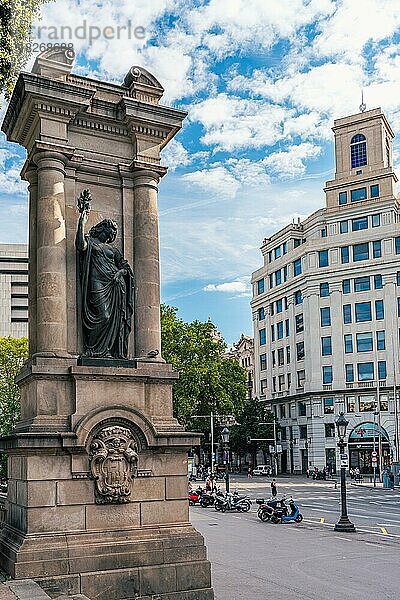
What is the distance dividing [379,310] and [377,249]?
6.21 m

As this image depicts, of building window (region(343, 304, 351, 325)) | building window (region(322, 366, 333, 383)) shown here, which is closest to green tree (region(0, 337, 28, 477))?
building window (region(322, 366, 333, 383))

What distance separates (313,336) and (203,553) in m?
66.8

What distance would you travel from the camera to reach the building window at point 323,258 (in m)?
77.8

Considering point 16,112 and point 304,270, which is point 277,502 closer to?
point 16,112

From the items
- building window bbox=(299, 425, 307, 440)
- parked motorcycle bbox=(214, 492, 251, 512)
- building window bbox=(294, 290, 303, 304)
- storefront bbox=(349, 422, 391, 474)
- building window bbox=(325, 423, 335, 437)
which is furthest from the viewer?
building window bbox=(294, 290, 303, 304)

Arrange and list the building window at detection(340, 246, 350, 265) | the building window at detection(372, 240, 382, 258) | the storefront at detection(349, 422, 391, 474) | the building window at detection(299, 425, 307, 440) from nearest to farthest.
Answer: the storefront at detection(349, 422, 391, 474)
the building window at detection(372, 240, 382, 258)
the building window at detection(340, 246, 350, 265)
the building window at detection(299, 425, 307, 440)

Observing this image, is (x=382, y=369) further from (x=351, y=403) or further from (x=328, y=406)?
(x=328, y=406)

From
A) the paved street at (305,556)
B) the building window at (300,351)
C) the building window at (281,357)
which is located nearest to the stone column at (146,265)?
the paved street at (305,556)

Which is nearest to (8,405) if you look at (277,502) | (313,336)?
(277,502)

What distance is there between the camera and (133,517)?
11.8 meters

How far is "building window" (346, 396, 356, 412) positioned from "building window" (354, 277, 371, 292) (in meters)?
11.2

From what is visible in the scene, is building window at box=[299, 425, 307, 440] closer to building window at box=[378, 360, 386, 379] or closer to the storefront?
the storefront

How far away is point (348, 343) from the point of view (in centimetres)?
7569

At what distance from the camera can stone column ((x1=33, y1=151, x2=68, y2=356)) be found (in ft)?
39.0
